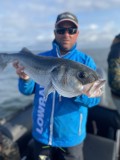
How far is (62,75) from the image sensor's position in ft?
11.4

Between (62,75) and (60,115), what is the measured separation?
A: 976 millimetres

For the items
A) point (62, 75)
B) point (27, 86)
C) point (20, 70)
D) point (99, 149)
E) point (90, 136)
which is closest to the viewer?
point (62, 75)

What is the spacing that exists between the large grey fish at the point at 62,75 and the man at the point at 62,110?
35cm

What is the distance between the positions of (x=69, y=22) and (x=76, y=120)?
4.51 ft

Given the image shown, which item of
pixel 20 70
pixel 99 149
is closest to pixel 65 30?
pixel 20 70

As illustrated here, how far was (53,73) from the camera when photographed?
3604 mm

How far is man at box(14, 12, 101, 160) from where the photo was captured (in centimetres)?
428

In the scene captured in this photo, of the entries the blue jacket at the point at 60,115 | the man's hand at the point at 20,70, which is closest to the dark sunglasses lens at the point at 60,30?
the blue jacket at the point at 60,115

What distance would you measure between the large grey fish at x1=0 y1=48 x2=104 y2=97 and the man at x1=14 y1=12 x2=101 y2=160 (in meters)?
0.35

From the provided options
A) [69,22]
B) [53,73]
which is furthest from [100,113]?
[53,73]

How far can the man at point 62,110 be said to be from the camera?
4.28 meters

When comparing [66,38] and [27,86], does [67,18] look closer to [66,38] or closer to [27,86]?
[66,38]

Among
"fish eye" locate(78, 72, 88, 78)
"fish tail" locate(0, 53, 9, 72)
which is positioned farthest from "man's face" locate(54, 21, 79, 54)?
"fish eye" locate(78, 72, 88, 78)

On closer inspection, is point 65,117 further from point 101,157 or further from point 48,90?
point 101,157
